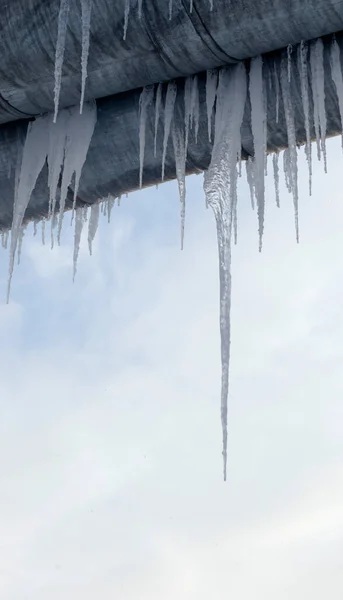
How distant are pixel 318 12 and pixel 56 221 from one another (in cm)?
267

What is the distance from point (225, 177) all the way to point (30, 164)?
3.70 feet

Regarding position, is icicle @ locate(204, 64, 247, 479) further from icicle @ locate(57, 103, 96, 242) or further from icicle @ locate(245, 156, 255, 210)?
icicle @ locate(57, 103, 96, 242)

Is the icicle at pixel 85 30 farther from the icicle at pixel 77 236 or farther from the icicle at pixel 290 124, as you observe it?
the icicle at pixel 77 236

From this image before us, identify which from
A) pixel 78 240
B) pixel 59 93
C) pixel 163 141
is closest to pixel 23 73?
pixel 59 93

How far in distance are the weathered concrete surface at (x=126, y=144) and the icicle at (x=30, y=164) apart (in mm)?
73

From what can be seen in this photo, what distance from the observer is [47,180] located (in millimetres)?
4973

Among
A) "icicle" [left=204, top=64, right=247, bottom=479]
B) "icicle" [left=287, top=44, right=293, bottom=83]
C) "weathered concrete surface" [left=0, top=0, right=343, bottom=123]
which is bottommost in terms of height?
Answer: "icicle" [left=204, top=64, right=247, bottom=479]

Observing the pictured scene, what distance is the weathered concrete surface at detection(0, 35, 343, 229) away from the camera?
422 cm

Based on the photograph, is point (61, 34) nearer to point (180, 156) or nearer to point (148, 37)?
point (148, 37)

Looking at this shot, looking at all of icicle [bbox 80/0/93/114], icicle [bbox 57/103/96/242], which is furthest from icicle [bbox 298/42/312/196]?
icicle [bbox 57/103/96/242]

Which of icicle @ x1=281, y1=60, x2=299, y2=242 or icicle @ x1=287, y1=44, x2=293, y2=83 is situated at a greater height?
icicle @ x1=287, y1=44, x2=293, y2=83

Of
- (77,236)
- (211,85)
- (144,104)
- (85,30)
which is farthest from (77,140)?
(77,236)

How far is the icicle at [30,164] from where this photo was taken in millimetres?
4602

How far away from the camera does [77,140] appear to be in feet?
14.9
